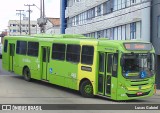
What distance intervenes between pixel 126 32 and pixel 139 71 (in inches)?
718

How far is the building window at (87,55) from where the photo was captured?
19938 millimetres

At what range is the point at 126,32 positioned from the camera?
36.9 m

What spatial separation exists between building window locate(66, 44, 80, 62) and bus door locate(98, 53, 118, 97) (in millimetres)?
1855

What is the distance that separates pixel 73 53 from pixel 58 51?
65.3 inches

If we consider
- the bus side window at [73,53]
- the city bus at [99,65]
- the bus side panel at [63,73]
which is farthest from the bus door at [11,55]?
Result: the bus side window at [73,53]

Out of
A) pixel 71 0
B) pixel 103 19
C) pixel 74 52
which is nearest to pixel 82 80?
pixel 74 52

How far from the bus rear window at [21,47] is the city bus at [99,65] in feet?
7.46

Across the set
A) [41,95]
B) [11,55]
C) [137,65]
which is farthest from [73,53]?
[11,55]

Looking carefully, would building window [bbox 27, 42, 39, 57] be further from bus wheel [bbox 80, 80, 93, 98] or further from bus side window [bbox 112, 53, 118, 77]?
bus side window [bbox 112, 53, 118, 77]

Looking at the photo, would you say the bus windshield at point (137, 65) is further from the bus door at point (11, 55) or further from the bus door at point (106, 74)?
the bus door at point (11, 55)

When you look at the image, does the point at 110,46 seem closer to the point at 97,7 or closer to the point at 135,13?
the point at 135,13

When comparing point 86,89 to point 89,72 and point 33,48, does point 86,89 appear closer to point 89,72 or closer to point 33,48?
point 89,72

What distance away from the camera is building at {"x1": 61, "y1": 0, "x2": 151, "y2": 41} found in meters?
33.3

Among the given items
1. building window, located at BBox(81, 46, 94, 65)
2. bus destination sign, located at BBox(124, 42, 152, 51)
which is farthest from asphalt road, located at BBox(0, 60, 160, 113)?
bus destination sign, located at BBox(124, 42, 152, 51)
